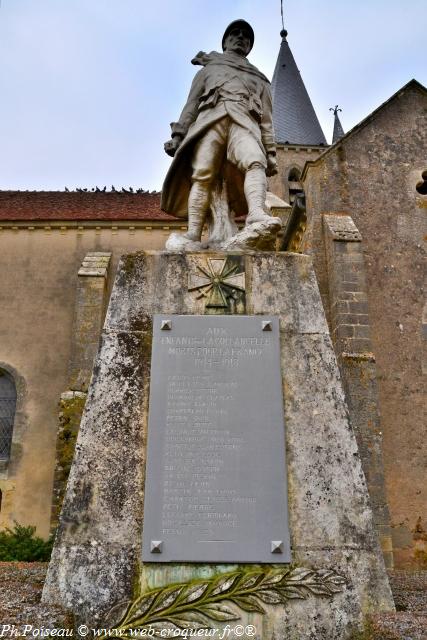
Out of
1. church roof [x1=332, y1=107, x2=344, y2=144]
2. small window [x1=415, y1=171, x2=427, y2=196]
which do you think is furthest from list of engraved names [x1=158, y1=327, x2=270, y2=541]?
church roof [x1=332, y1=107, x2=344, y2=144]

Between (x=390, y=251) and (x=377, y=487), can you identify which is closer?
(x=377, y=487)

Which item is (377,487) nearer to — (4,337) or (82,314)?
(82,314)

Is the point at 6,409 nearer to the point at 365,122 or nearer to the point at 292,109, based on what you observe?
the point at 365,122

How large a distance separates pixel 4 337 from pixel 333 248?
8.94 meters

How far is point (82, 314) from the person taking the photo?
1398cm

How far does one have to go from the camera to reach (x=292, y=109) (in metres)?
28.3

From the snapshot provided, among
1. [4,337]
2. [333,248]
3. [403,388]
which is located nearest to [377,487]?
[403,388]

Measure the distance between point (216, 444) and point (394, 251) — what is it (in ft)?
32.9

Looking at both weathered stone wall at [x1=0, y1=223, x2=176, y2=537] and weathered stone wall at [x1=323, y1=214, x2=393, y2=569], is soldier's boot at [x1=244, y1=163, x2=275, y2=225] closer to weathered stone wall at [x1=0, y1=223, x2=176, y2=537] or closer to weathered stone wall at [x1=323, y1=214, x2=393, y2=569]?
weathered stone wall at [x1=323, y1=214, x2=393, y2=569]

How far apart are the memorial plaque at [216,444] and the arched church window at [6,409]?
39.6 feet

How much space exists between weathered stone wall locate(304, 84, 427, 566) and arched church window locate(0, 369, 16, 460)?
27.7 ft

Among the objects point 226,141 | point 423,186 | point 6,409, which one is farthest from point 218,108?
point 6,409

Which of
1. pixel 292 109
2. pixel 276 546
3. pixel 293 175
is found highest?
pixel 292 109

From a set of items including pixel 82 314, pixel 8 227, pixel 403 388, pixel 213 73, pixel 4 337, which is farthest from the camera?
pixel 8 227
